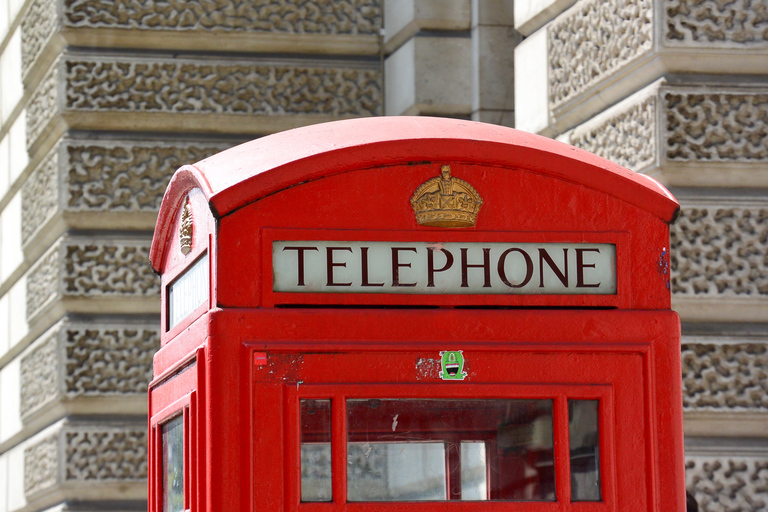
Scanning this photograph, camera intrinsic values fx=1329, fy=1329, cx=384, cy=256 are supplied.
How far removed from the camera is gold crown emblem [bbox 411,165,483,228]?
9.37 ft

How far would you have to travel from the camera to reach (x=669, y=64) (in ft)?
16.6

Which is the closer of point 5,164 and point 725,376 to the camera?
point 725,376

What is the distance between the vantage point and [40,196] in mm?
7801

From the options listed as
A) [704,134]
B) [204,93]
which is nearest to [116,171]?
[204,93]

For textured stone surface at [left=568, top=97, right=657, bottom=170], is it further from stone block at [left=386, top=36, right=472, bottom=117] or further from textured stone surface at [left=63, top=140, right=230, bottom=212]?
textured stone surface at [left=63, top=140, right=230, bottom=212]

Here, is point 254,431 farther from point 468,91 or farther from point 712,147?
point 468,91

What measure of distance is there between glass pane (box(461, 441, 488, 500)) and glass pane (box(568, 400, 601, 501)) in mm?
194

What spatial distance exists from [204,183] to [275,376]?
18.5 inches

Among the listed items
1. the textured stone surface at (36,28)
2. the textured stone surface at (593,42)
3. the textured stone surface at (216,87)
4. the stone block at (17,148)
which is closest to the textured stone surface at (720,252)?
the textured stone surface at (593,42)

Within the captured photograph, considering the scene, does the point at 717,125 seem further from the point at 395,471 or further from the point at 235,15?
the point at 235,15

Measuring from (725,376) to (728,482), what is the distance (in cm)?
39

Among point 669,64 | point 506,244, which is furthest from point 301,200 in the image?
point 669,64

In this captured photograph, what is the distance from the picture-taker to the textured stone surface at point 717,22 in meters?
5.05

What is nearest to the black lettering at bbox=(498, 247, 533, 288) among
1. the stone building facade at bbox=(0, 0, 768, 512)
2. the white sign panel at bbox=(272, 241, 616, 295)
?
the white sign panel at bbox=(272, 241, 616, 295)
